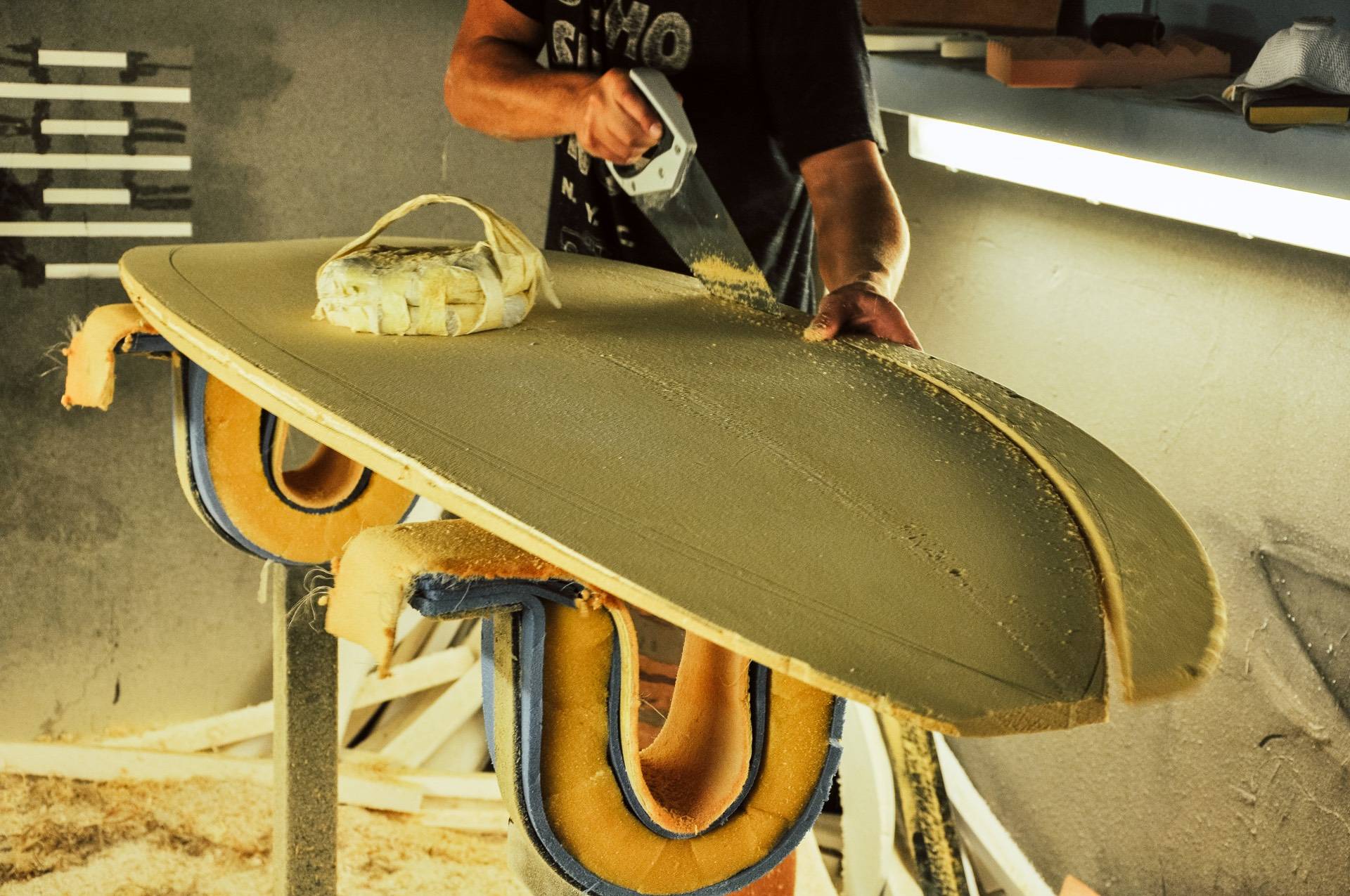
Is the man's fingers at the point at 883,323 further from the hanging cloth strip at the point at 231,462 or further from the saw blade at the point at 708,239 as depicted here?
the hanging cloth strip at the point at 231,462

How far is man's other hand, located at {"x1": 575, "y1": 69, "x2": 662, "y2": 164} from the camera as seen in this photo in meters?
1.44

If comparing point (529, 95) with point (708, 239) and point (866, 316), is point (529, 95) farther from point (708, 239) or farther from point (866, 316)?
point (866, 316)

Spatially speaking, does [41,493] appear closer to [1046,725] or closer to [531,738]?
[531,738]

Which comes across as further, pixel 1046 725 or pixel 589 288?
pixel 589 288

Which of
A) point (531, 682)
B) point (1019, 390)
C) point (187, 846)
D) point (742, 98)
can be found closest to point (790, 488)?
point (531, 682)

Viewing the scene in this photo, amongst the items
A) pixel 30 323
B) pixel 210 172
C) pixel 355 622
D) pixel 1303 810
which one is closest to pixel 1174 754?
pixel 1303 810

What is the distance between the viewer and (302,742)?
5.49 ft

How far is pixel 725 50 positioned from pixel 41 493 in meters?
1.95

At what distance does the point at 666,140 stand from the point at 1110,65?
0.68 metres

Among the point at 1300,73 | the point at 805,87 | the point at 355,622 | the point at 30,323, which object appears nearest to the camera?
the point at 355,622

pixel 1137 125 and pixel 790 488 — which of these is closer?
pixel 790 488

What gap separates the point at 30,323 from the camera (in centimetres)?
261

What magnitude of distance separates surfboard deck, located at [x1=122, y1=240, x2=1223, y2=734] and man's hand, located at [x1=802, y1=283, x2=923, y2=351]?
6 cm

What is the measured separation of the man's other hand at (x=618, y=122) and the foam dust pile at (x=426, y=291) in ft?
0.70
